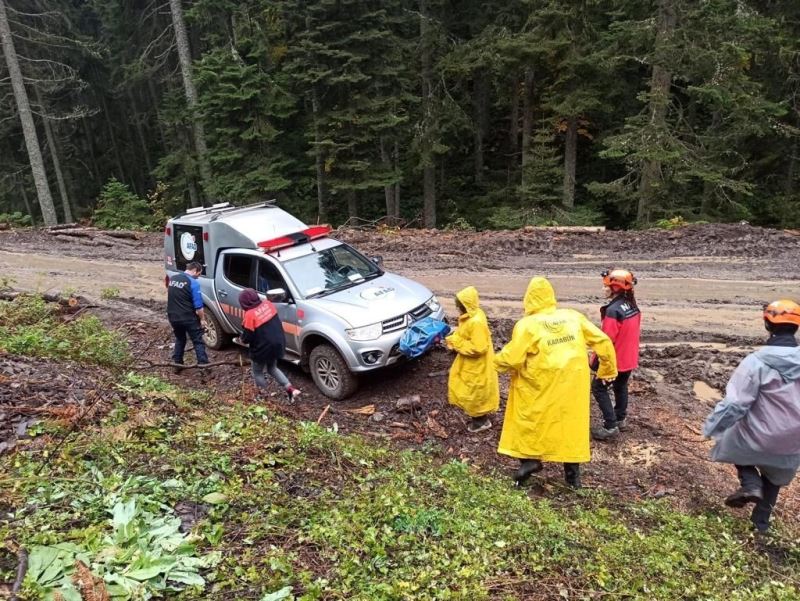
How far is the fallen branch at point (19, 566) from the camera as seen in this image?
9.23 feet

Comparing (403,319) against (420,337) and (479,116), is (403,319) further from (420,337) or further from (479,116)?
(479,116)

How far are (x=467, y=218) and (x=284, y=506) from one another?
22002mm

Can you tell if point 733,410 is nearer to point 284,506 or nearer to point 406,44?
point 284,506

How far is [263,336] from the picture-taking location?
24.4ft

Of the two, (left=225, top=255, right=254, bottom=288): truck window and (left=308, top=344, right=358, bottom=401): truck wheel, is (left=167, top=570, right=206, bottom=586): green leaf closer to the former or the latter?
(left=308, top=344, right=358, bottom=401): truck wheel

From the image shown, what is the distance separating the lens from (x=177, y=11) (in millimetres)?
25016

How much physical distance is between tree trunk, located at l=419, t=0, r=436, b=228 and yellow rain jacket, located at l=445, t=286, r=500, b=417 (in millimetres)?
15966

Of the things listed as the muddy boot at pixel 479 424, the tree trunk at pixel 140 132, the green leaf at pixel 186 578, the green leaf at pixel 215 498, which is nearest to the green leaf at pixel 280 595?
the green leaf at pixel 186 578

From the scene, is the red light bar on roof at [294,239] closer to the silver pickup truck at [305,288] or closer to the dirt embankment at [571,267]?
the silver pickup truck at [305,288]

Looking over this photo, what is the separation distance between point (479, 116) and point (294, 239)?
22.2 meters

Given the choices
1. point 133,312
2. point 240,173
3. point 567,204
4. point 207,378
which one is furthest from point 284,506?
point 240,173

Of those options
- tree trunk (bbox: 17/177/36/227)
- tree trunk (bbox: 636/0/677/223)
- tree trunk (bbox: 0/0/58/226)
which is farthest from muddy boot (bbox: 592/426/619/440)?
tree trunk (bbox: 17/177/36/227)

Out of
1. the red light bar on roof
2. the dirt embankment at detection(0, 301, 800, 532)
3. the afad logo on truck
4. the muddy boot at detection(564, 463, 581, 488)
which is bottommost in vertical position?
the dirt embankment at detection(0, 301, 800, 532)

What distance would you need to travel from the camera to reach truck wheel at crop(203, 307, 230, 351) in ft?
31.5
